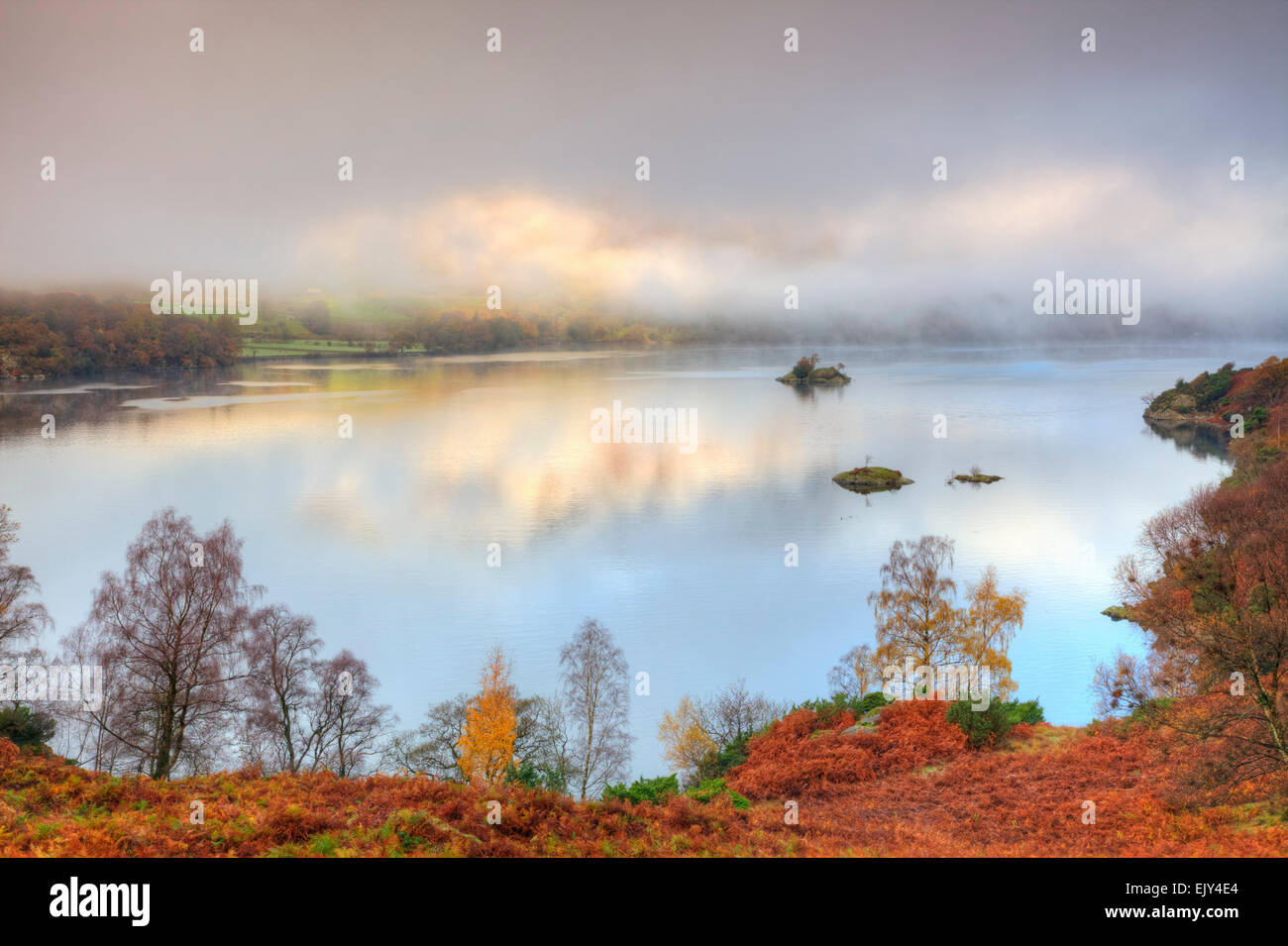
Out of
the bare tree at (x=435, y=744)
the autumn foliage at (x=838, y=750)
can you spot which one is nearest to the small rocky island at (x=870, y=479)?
the bare tree at (x=435, y=744)

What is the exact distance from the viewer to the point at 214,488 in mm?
39594

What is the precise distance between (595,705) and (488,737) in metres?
3.93

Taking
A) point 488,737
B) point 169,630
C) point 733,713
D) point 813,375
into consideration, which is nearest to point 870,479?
point 733,713

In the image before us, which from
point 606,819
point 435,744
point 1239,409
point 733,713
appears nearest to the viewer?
point 606,819

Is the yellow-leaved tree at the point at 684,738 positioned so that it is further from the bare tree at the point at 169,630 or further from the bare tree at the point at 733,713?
the bare tree at the point at 169,630

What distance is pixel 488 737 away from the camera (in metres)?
15.9

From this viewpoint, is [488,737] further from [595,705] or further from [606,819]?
[606,819]

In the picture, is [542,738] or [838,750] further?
[542,738]

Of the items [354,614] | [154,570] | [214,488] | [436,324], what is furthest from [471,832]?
[436,324]

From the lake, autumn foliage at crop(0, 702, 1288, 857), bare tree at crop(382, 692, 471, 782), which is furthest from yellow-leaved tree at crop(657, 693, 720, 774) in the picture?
autumn foliage at crop(0, 702, 1288, 857)

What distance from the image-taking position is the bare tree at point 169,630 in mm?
15531

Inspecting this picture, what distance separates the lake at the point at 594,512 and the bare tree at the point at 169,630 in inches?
184

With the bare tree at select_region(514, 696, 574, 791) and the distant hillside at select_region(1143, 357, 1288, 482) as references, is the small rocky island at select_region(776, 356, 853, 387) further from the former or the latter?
the bare tree at select_region(514, 696, 574, 791)

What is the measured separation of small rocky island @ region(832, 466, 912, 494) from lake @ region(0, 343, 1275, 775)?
2.63 ft
